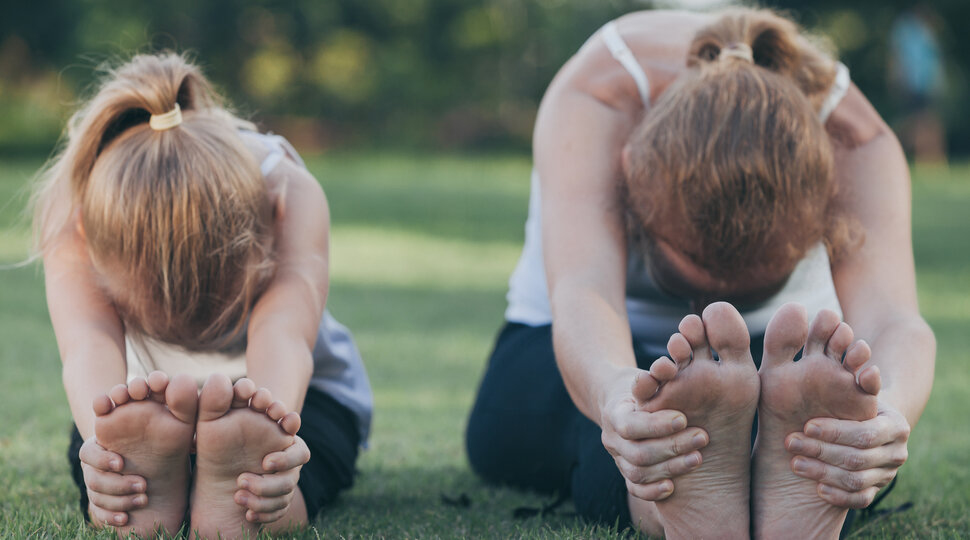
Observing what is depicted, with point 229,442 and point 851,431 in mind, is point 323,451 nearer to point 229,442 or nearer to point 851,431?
point 229,442

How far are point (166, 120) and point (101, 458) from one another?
0.73 m

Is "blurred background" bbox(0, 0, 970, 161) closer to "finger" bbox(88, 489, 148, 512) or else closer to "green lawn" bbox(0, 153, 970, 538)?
"green lawn" bbox(0, 153, 970, 538)

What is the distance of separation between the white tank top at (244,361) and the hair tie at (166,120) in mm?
206

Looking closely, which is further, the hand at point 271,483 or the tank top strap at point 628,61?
the tank top strap at point 628,61

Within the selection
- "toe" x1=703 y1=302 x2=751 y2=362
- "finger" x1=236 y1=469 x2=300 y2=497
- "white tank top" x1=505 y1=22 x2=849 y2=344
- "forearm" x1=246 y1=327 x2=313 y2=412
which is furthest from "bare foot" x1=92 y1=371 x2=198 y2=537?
"white tank top" x1=505 y1=22 x2=849 y2=344

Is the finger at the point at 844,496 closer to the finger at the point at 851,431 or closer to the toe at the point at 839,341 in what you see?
the finger at the point at 851,431

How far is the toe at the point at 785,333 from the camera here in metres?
1.40

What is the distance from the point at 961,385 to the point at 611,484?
2.70 meters

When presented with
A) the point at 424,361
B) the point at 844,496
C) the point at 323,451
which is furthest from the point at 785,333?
the point at 424,361

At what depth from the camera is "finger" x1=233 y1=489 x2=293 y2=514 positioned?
1597 millimetres

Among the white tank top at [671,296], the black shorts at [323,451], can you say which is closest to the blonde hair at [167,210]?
the black shorts at [323,451]

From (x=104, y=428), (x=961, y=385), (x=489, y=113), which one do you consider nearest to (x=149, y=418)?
(x=104, y=428)

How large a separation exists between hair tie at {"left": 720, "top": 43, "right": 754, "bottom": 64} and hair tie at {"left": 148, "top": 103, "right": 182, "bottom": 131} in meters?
1.10

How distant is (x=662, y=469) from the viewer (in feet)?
4.85
